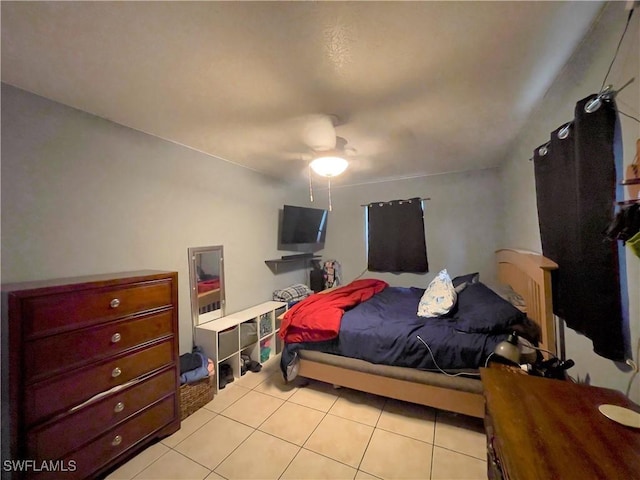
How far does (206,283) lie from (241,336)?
682mm

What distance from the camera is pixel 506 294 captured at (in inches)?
87.4

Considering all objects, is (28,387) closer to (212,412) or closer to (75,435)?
(75,435)

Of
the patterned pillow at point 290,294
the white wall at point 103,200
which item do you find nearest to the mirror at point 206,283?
the white wall at point 103,200

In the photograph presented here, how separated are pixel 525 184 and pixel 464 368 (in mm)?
1775

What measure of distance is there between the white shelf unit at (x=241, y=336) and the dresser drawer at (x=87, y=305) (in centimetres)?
76

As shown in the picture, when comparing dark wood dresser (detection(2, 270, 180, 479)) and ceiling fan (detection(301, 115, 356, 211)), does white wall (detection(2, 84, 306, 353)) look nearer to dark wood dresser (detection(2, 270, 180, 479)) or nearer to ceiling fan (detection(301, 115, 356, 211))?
dark wood dresser (detection(2, 270, 180, 479))

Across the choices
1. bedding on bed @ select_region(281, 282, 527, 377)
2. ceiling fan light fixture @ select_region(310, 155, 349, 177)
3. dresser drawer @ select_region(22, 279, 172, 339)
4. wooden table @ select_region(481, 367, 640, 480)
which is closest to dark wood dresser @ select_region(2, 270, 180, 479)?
dresser drawer @ select_region(22, 279, 172, 339)

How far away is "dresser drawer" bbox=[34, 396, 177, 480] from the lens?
1370 mm

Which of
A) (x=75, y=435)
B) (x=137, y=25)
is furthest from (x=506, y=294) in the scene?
(x=75, y=435)

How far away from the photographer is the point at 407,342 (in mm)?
1948

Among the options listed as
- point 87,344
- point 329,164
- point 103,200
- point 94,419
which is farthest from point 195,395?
point 329,164

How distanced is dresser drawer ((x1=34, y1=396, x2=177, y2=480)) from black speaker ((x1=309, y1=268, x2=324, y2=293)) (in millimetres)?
2685

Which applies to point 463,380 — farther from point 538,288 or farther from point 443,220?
point 443,220

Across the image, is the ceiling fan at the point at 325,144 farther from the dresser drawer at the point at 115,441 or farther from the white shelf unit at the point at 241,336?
the dresser drawer at the point at 115,441
